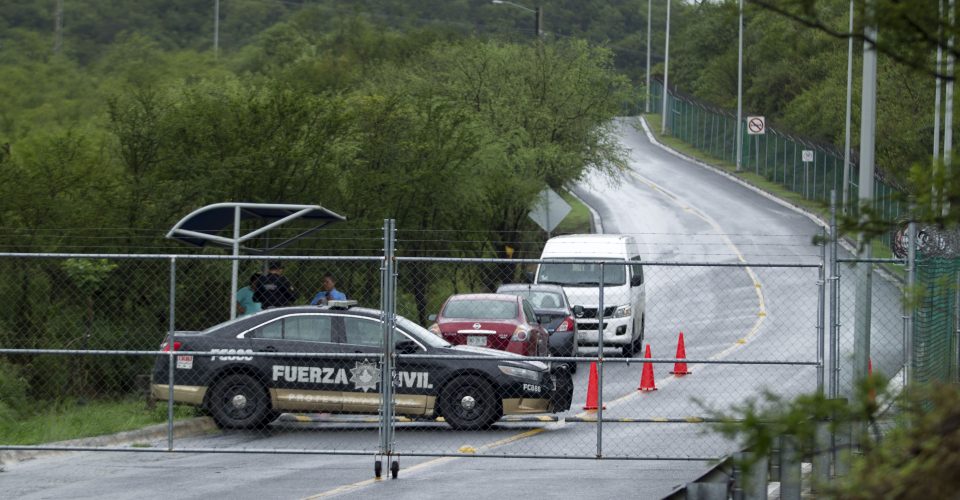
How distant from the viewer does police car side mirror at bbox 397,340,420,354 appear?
48.6 ft

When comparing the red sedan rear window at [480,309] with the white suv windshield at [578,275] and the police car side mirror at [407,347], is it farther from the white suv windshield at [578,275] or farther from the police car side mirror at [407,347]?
the police car side mirror at [407,347]

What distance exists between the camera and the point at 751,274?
129ft

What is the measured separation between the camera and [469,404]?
14430mm

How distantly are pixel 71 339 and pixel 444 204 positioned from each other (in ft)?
32.9

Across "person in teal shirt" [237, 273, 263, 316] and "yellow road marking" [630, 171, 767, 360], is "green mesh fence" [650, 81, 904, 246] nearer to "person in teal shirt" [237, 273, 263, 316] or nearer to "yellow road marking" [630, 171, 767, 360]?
"yellow road marking" [630, 171, 767, 360]

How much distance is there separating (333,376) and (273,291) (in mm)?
3885

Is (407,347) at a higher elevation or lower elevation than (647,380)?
higher

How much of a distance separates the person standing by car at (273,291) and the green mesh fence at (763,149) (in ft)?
68.5

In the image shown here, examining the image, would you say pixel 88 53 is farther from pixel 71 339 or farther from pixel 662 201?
pixel 71 339

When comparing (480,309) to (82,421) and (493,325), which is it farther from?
(82,421)

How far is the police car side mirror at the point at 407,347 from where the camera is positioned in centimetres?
1480

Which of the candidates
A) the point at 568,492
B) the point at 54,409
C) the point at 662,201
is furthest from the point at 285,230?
the point at 662,201

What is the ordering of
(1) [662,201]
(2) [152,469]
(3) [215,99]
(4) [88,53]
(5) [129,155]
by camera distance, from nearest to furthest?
(2) [152,469] < (5) [129,155] < (3) [215,99] < (1) [662,201] < (4) [88,53]

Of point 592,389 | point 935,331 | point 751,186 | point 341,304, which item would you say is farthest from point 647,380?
point 751,186
